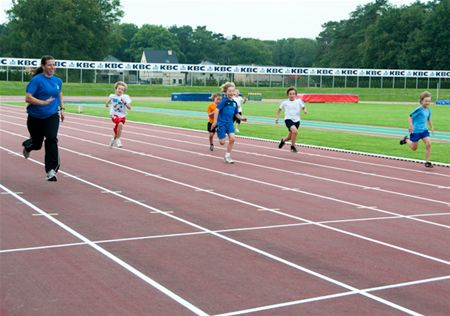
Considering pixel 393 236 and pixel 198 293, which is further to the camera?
pixel 393 236

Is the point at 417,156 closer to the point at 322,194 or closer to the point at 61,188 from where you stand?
the point at 322,194

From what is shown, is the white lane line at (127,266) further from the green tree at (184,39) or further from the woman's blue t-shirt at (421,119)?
the green tree at (184,39)

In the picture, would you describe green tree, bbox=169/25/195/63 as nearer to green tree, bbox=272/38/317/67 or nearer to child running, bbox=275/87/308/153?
green tree, bbox=272/38/317/67

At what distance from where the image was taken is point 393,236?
810 centimetres

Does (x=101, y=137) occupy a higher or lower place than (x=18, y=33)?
lower

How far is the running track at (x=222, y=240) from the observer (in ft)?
18.3

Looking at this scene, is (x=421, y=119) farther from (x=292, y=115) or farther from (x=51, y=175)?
(x=51, y=175)

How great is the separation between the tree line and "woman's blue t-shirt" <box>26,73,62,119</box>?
8890 centimetres

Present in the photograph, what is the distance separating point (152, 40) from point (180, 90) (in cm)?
8527

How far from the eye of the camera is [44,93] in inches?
444

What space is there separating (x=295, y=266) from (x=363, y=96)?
72531 mm

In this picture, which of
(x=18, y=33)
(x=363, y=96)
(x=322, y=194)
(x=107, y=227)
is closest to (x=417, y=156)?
(x=322, y=194)

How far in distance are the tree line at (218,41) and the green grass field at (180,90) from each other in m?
24.4

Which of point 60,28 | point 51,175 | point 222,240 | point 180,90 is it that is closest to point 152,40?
point 60,28
